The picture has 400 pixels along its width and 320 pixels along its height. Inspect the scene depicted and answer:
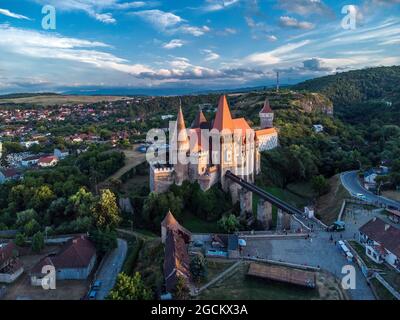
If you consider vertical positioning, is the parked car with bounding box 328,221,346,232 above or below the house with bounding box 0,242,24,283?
above

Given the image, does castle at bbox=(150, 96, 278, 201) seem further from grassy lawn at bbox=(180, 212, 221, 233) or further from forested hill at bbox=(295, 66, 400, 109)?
forested hill at bbox=(295, 66, 400, 109)

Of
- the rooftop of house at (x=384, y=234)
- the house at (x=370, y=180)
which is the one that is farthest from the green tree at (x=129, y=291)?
the house at (x=370, y=180)

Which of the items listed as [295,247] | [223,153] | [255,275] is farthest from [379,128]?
[255,275]

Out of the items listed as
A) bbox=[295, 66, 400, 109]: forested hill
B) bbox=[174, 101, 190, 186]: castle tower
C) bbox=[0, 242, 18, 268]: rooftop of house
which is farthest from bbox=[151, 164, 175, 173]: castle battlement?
bbox=[295, 66, 400, 109]: forested hill

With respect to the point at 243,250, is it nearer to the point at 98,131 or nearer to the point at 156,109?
the point at 98,131
